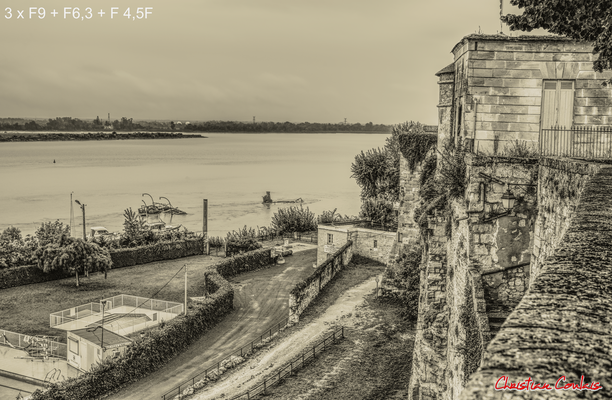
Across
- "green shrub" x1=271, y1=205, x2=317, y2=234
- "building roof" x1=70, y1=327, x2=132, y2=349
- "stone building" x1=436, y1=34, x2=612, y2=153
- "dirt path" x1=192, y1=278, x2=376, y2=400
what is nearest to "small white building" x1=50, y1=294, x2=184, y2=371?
"building roof" x1=70, y1=327, x2=132, y2=349

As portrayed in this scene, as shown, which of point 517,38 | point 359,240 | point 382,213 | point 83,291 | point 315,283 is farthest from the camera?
point 382,213

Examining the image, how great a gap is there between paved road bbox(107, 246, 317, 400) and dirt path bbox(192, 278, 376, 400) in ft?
7.68

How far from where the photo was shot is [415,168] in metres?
27.8

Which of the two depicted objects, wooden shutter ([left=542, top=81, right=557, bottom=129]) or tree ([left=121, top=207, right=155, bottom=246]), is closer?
wooden shutter ([left=542, top=81, right=557, bottom=129])

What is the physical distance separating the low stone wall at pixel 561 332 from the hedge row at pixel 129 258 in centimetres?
4040

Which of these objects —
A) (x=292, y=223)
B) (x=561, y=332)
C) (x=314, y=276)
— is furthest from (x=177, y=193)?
(x=561, y=332)

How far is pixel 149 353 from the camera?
2373cm

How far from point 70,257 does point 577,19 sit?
35.2m

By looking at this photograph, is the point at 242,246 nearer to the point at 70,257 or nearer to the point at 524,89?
the point at 70,257

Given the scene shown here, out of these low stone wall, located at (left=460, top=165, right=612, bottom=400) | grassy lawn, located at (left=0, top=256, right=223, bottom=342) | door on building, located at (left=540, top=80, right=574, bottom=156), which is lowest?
grassy lawn, located at (left=0, top=256, right=223, bottom=342)

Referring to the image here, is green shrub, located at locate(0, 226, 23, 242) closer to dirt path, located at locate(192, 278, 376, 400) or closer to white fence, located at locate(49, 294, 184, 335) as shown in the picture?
white fence, located at locate(49, 294, 184, 335)

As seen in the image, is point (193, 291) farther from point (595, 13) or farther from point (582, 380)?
point (582, 380)

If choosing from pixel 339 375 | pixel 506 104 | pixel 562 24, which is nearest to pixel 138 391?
pixel 339 375

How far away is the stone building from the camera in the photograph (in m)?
13.4
